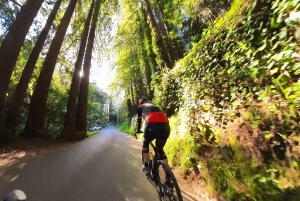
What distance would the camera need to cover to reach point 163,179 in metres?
4.07

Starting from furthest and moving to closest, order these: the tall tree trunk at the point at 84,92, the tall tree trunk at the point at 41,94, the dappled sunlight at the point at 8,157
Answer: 1. the tall tree trunk at the point at 84,92
2. the tall tree trunk at the point at 41,94
3. the dappled sunlight at the point at 8,157

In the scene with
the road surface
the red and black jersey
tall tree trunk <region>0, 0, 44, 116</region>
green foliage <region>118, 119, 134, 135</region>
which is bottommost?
the road surface

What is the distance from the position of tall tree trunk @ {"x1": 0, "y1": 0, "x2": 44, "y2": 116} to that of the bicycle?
7.27 m

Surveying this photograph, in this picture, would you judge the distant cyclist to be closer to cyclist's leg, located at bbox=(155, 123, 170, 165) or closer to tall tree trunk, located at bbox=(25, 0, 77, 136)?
cyclist's leg, located at bbox=(155, 123, 170, 165)

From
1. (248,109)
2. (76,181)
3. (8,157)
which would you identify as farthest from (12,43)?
(248,109)

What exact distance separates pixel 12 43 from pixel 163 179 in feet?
27.6

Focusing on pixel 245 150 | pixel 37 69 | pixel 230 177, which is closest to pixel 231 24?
pixel 245 150

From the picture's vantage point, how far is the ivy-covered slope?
3256 mm

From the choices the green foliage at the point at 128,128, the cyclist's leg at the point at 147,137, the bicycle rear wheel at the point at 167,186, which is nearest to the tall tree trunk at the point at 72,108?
the cyclist's leg at the point at 147,137

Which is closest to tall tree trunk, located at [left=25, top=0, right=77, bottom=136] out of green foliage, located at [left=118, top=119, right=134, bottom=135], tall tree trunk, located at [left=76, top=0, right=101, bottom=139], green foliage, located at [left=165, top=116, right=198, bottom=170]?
tall tree trunk, located at [left=76, top=0, right=101, bottom=139]

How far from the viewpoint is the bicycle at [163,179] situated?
3.49 meters

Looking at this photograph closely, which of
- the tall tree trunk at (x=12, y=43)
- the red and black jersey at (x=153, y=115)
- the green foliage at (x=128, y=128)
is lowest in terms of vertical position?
the red and black jersey at (x=153, y=115)

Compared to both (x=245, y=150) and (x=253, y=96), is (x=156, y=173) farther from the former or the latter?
(x=253, y=96)

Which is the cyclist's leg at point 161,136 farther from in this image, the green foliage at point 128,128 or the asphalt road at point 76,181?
the green foliage at point 128,128
